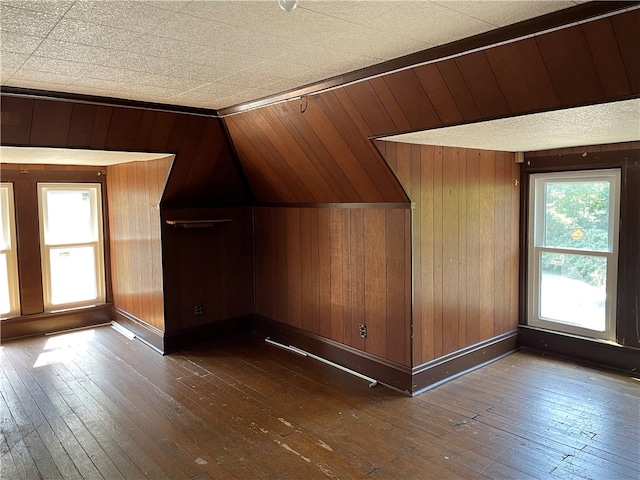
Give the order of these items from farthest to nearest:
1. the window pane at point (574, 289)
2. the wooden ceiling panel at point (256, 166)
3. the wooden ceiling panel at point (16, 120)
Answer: the window pane at point (574, 289)
the wooden ceiling panel at point (256, 166)
the wooden ceiling panel at point (16, 120)

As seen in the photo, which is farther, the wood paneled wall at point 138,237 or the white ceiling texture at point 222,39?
the wood paneled wall at point 138,237

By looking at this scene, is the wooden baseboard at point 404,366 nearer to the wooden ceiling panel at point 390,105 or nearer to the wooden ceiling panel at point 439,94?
the wooden ceiling panel at point 390,105

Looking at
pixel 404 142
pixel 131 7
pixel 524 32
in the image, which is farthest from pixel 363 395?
pixel 131 7

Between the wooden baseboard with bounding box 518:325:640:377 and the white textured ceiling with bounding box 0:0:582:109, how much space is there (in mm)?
3324

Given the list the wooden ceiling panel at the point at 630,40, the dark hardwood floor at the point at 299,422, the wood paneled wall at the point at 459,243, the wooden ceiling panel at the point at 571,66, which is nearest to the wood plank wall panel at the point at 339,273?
the wood paneled wall at the point at 459,243

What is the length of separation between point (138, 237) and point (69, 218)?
1212 mm

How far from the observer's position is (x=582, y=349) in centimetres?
434

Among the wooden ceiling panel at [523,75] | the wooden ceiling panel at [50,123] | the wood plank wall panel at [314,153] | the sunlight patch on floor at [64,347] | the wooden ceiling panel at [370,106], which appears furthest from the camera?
the sunlight patch on floor at [64,347]

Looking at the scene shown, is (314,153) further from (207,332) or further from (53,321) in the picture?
(53,321)

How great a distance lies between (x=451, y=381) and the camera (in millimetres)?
3977

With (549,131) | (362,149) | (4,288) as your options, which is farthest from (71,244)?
(549,131)

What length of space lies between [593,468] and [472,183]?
2.37 meters

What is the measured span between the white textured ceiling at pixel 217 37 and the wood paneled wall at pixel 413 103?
0.62 ft

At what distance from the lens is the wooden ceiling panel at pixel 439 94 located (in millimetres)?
2529
